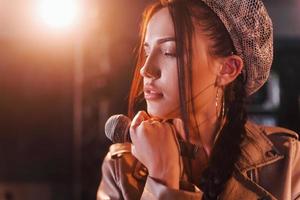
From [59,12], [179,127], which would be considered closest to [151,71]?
[179,127]

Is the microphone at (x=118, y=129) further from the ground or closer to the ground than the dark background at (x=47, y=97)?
further from the ground

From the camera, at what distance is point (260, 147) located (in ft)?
5.00

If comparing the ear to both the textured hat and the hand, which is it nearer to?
the textured hat

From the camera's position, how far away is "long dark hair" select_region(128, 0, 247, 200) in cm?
135

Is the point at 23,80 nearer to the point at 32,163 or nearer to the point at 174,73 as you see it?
the point at 32,163

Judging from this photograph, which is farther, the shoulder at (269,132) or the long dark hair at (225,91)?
the shoulder at (269,132)

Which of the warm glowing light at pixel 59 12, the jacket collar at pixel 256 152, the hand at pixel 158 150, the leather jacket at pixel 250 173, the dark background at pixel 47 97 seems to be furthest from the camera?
the dark background at pixel 47 97

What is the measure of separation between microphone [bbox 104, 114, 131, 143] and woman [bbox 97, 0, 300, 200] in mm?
25

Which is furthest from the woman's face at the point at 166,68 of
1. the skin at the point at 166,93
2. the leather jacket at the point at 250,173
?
the leather jacket at the point at 250,173

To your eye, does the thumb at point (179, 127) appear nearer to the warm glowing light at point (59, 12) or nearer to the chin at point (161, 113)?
the chin at point (161, 113)

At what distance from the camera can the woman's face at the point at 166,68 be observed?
1.36 meters

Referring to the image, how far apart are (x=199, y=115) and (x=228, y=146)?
148mm

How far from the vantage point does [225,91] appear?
1525 millimetres

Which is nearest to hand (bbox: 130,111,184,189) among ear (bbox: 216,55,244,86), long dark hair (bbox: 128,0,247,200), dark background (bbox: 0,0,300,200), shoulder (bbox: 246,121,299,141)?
long dark hair (bbox: 128,0,247,200)
